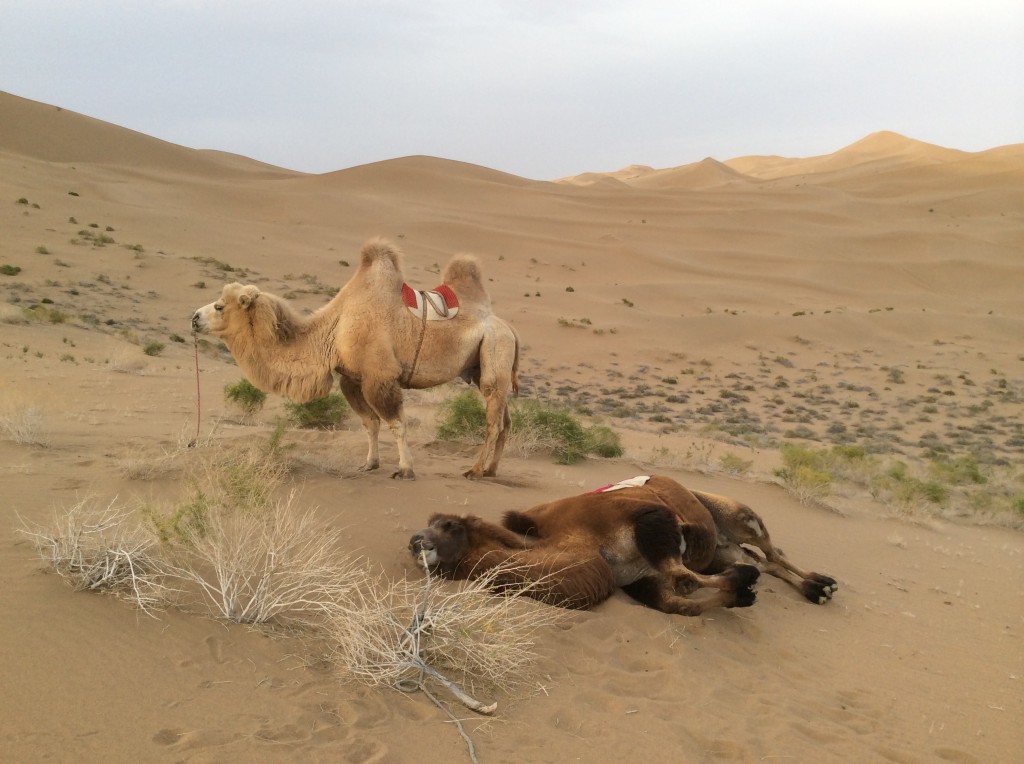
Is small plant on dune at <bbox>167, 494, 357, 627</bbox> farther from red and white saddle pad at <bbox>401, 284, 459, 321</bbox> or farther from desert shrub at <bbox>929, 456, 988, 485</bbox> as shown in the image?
desert shrub at <bbox>929, 456, 988, 485</bbox>

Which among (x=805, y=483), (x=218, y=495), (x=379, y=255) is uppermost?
(x=379, y=255)

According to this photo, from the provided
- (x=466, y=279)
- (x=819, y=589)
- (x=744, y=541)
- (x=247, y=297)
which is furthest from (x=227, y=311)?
(x=819, y=589)

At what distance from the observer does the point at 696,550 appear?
18.1 ft

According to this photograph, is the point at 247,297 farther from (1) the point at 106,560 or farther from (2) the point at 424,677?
(2) the point at 424,677

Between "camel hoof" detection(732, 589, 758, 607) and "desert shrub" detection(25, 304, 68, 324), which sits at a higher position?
"camel hoof" detection(732, 589, 758, 607)

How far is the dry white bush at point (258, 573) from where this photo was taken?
13.0ft

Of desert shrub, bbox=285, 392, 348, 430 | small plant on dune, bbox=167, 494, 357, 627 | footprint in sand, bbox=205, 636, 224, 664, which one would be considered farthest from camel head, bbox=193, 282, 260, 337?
footprint in sand, bbox=205, 636, 224, 664

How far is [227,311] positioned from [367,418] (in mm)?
1799

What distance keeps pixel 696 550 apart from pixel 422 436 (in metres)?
6.31

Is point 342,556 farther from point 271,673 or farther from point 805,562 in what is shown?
point 805,562

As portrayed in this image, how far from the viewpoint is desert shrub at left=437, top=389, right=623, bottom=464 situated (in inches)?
428

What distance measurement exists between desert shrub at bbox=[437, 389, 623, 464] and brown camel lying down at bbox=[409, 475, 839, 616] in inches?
203

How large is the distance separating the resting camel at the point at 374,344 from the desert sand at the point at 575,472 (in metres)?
0.70

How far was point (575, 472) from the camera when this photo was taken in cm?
1002
